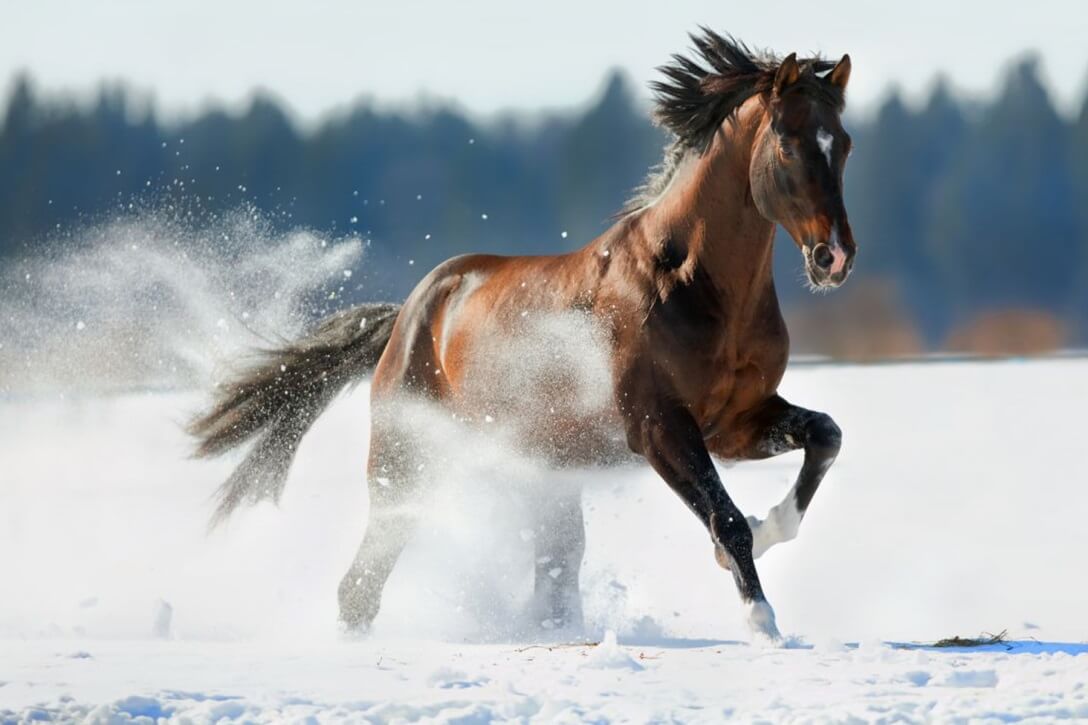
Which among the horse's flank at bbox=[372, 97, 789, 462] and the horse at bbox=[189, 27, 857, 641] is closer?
the horse at bbox=[189, 27, 857, 641]

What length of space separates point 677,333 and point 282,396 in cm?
282

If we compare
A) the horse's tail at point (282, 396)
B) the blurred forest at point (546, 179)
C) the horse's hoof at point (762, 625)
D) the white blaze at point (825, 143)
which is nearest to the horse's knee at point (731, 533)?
the horse's hoof at point (762, 625)

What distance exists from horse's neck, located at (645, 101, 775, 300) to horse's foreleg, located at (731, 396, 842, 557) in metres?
0.50

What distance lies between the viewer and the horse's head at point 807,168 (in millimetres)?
5559

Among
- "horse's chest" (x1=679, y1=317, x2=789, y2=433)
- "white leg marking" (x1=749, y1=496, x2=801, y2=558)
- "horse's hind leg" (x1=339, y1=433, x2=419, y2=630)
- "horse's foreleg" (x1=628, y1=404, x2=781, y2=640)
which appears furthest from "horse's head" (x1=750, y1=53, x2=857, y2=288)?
"horse's hind leg" (x1=339, y1=433, x2=419, y2=630)

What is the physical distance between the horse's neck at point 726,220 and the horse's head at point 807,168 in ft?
0.41

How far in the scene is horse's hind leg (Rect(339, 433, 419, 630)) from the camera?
711 cm

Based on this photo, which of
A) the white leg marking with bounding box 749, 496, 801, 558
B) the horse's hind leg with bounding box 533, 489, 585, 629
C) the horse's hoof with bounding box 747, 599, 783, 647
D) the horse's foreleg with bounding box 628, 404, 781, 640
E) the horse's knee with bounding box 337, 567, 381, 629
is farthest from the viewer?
the horse's knee with bounding box 337, 567, 381, 629

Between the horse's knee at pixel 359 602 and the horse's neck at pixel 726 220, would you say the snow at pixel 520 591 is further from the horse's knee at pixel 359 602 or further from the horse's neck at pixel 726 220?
the horse's neck at pixel 726 220

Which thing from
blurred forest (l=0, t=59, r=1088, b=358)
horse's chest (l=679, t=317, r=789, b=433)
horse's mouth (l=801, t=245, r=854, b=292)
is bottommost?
horse's chest (l=679, t=317, r=789, b=433)

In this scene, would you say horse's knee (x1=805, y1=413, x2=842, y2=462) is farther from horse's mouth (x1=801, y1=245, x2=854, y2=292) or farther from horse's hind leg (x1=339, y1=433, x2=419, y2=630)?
horse's hind leg (x1=339, y1=433, x2=419, y2=630)

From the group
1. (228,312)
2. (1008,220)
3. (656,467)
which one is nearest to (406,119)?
(1008,220)

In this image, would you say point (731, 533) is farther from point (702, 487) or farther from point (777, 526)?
point (777, 526)

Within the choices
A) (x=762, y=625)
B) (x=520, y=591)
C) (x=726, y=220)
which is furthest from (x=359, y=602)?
(x=726, y=220)
